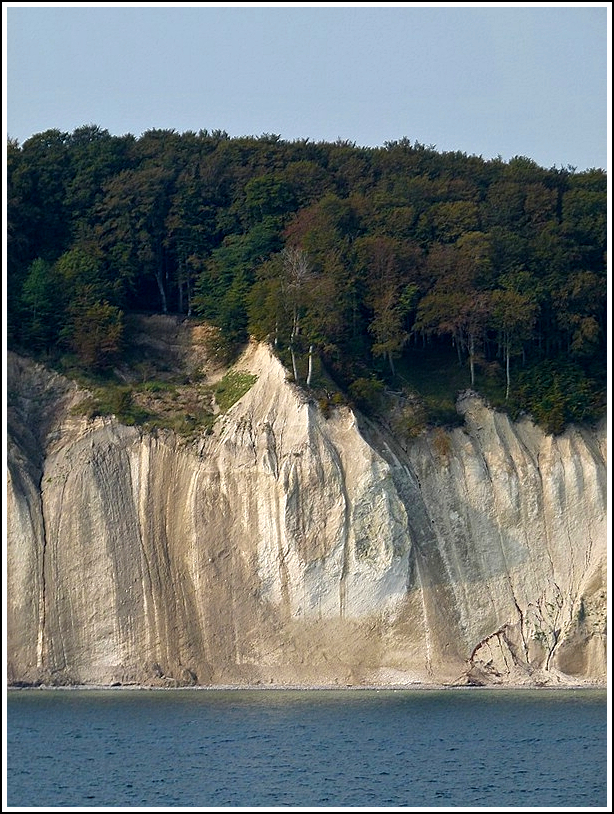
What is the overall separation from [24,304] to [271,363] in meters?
9.40

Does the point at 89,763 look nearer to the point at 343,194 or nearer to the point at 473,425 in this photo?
the point at 473,425

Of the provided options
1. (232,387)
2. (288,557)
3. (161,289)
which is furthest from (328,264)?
(288,557)

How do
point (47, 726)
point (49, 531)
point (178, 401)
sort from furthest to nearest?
point (178, 401) < point (49, 531) < point (47, 726)

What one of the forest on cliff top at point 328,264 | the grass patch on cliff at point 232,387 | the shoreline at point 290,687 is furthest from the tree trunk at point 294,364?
the shoreline at point 290,687

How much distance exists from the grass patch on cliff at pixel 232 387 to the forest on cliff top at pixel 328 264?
153 centimetres

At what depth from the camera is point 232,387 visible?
68688 mm

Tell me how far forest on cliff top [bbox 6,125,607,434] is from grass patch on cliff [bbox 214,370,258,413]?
1.53 meters

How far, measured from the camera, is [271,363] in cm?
6775

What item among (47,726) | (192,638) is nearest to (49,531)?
(192,638)

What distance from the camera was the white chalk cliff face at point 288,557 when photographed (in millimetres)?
63156

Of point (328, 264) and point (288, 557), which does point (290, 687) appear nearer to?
point (288, 557)

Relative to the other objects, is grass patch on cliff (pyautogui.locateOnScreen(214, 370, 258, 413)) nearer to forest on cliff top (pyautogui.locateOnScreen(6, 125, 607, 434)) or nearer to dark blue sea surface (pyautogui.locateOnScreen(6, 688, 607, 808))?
forest on cliff top (pyautogui.locateOnScreen(6, 125, 607, 434))

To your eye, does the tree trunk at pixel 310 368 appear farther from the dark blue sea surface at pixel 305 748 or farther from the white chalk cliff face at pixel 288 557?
the dark blue sea surface at pixel 305 748

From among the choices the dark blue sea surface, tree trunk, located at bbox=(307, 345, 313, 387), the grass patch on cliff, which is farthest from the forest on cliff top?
the dark blue sea surface
